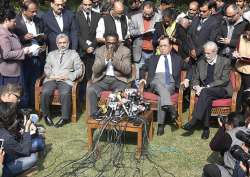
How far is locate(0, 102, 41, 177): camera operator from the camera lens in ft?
16.9

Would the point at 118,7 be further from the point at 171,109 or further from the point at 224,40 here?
the point at 171,109

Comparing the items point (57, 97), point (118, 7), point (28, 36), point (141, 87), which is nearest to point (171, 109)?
point (141, 87)

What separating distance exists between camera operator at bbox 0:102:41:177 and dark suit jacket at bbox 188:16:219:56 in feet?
→ 11.5

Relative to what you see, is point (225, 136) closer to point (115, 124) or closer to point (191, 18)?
point (115, 124)

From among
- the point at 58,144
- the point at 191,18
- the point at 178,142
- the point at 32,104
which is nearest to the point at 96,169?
the point at 58,144

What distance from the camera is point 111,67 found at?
7750mm

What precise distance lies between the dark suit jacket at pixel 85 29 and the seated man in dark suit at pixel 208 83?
1.87 metres

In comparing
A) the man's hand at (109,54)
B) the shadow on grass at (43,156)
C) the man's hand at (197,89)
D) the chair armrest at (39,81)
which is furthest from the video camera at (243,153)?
the chair armrest at (39,81)

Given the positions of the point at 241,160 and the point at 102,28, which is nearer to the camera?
the point at 241,160

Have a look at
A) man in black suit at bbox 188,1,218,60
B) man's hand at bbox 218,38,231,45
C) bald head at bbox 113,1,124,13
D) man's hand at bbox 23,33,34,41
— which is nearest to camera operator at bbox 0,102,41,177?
man's hand at bbox 23,33,34,41

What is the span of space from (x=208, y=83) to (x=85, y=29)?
7.63 feet

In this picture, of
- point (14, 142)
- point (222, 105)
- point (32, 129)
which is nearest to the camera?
point (14, 142)

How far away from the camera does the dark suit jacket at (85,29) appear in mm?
8242

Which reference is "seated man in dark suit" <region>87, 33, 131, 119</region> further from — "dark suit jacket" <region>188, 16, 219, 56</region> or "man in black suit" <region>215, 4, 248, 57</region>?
"man in black suit" <region>215, 4, 248, 57</region>
